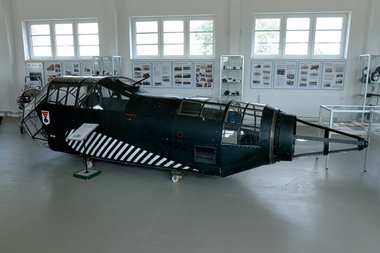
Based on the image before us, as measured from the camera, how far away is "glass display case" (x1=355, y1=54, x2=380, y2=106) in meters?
8.69

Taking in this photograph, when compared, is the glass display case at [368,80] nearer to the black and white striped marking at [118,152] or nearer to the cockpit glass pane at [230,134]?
the cockpit glass pane at [230,134]

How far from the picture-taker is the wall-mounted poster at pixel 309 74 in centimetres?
961

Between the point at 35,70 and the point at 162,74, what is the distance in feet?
17.9

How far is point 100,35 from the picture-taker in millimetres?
10656

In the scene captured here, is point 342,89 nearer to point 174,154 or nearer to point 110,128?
point 174,154

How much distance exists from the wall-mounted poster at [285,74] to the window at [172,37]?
240cm

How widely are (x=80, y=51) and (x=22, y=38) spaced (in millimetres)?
2464

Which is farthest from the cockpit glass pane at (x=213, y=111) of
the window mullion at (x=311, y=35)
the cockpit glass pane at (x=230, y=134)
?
the window mullion at (x=311, y=35)

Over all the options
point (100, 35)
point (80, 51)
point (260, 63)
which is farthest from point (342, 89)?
point (80, 51)

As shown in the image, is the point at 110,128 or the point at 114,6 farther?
the point at 114,6

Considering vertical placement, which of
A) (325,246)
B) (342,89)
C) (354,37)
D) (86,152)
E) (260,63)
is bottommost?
(325,246)

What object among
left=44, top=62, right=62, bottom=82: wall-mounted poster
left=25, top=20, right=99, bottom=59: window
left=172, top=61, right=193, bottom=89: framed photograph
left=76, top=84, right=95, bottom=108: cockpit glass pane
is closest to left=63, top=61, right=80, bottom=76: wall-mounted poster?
left=44, top=62, right=62, bottom=82: wall-mounted poster

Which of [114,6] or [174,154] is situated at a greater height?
[114,6]

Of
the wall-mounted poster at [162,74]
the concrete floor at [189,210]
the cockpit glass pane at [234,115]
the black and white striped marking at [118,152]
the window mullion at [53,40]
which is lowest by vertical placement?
the concrete floor at [189,210]
